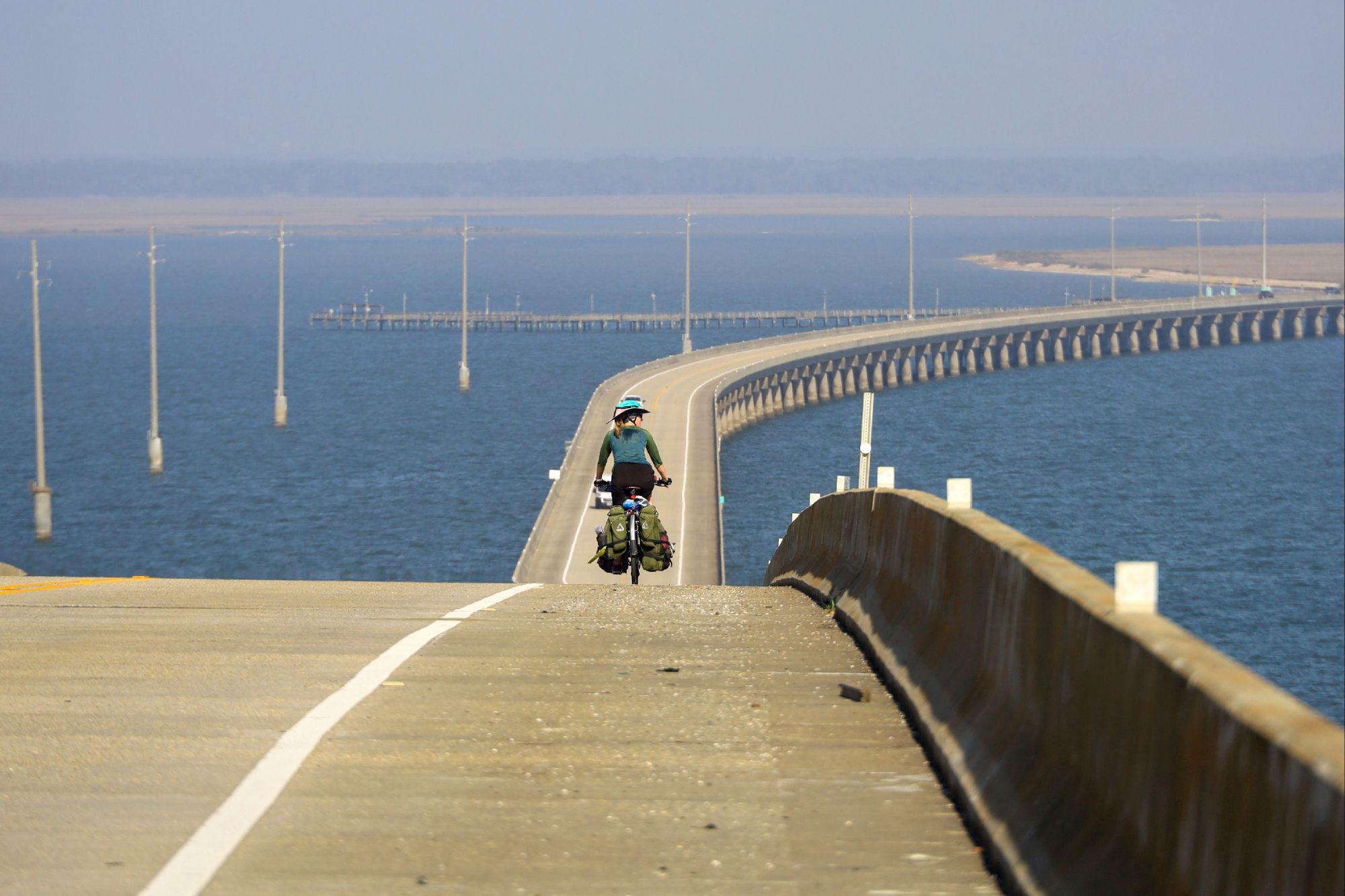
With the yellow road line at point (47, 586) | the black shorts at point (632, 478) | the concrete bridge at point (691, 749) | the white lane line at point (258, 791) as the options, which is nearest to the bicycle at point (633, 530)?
the black shorts at point (632, 478)

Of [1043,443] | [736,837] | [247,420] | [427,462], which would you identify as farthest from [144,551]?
[736,837]

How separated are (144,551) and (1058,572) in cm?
7592

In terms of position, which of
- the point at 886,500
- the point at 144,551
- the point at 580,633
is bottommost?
the point at 144,551

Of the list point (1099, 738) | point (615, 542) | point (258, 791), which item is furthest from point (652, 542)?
point (1099, 738)

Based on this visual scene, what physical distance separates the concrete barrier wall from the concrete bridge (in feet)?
0.05

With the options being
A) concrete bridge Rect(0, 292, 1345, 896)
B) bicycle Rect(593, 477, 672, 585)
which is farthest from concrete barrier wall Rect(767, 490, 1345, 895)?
bicycle Rect(593, 477, 672, 585)

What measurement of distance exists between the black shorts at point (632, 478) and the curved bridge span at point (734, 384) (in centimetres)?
1904

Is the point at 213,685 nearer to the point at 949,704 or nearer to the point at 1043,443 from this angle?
the point at 949,704

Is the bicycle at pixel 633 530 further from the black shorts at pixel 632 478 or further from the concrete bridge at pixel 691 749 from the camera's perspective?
the concrete bridge at pixel 691 749

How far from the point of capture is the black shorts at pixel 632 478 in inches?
715

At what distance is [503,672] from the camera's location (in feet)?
33.8

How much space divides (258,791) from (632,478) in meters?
10.8

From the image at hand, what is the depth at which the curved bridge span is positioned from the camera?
6475cm

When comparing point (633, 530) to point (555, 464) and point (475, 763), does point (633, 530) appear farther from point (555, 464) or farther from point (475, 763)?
point (555, 464)
